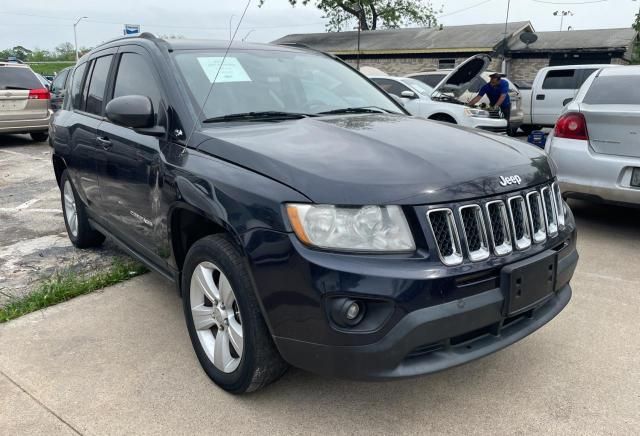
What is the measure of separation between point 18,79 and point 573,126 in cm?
1080

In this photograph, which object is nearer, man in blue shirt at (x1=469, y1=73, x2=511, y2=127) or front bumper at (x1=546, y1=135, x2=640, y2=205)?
front bumper at (x1=546, y1=135, x2=640, y2=205)

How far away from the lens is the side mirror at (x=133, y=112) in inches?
113

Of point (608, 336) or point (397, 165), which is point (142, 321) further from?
point (608, 336)

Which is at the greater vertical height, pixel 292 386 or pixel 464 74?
pixel 464 74

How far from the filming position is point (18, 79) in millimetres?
11211

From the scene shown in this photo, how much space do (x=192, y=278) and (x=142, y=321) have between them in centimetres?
93

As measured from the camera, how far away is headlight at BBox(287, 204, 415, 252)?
6.86 ft

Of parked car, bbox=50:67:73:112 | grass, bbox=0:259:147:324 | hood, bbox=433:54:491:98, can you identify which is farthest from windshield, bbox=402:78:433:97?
grass, bbox=0:259:147:324

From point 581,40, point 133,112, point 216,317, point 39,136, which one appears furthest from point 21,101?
point 581,40

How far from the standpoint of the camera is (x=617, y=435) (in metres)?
2.32

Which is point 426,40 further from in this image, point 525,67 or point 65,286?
point 65,286

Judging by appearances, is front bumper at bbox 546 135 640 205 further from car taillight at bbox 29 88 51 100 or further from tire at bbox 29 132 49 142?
tire at bbox 29 132 49 142

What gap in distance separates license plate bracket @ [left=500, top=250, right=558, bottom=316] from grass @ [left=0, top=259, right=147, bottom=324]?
2.99 metres

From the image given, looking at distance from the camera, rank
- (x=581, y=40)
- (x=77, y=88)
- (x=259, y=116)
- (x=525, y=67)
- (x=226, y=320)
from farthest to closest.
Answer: (x=525, y=67)
(x=581, y=40)
(x=77, y=88)
(x=259, y=116)
(x=226, y=320)
